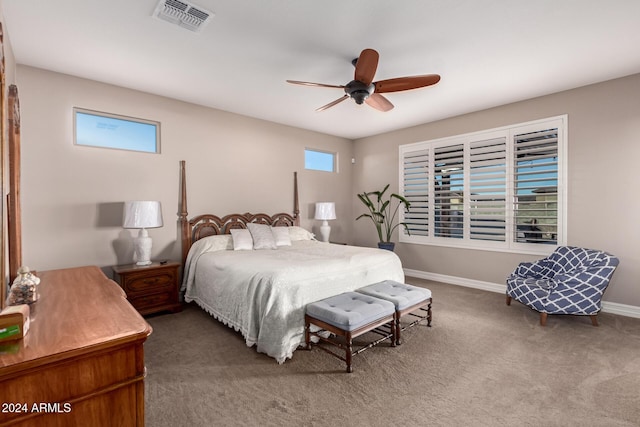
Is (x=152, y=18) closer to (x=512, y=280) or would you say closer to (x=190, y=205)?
(x=190, y=205)

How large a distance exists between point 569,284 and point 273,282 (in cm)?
317

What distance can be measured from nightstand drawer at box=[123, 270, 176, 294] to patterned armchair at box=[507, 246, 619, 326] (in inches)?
165

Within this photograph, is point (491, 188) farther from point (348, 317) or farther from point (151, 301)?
point (151, 301)

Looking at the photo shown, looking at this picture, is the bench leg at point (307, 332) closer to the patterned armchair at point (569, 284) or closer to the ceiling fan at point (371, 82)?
the ceiling fan at point (371, 82)

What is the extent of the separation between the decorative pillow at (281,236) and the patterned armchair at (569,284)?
9.92ft

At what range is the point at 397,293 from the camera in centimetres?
311

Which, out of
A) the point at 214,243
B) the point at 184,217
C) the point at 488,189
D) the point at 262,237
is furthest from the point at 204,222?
the point at 488,189

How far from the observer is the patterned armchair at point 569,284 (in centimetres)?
326

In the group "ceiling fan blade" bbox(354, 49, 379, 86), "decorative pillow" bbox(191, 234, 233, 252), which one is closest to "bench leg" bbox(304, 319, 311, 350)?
"decorative pillow" bbox(191, 234, 233, 252)

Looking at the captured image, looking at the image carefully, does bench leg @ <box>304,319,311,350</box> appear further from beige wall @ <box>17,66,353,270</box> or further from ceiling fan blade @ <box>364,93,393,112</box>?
beige wall @ <box>17,66,353,270</box>

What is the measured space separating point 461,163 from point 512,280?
209 centimetres

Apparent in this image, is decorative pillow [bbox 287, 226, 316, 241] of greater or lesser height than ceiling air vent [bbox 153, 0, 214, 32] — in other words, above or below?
below

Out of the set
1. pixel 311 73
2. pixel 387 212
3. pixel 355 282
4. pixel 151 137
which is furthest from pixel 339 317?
pixel 387 212

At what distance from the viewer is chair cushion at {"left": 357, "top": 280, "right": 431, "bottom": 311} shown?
2957mm
